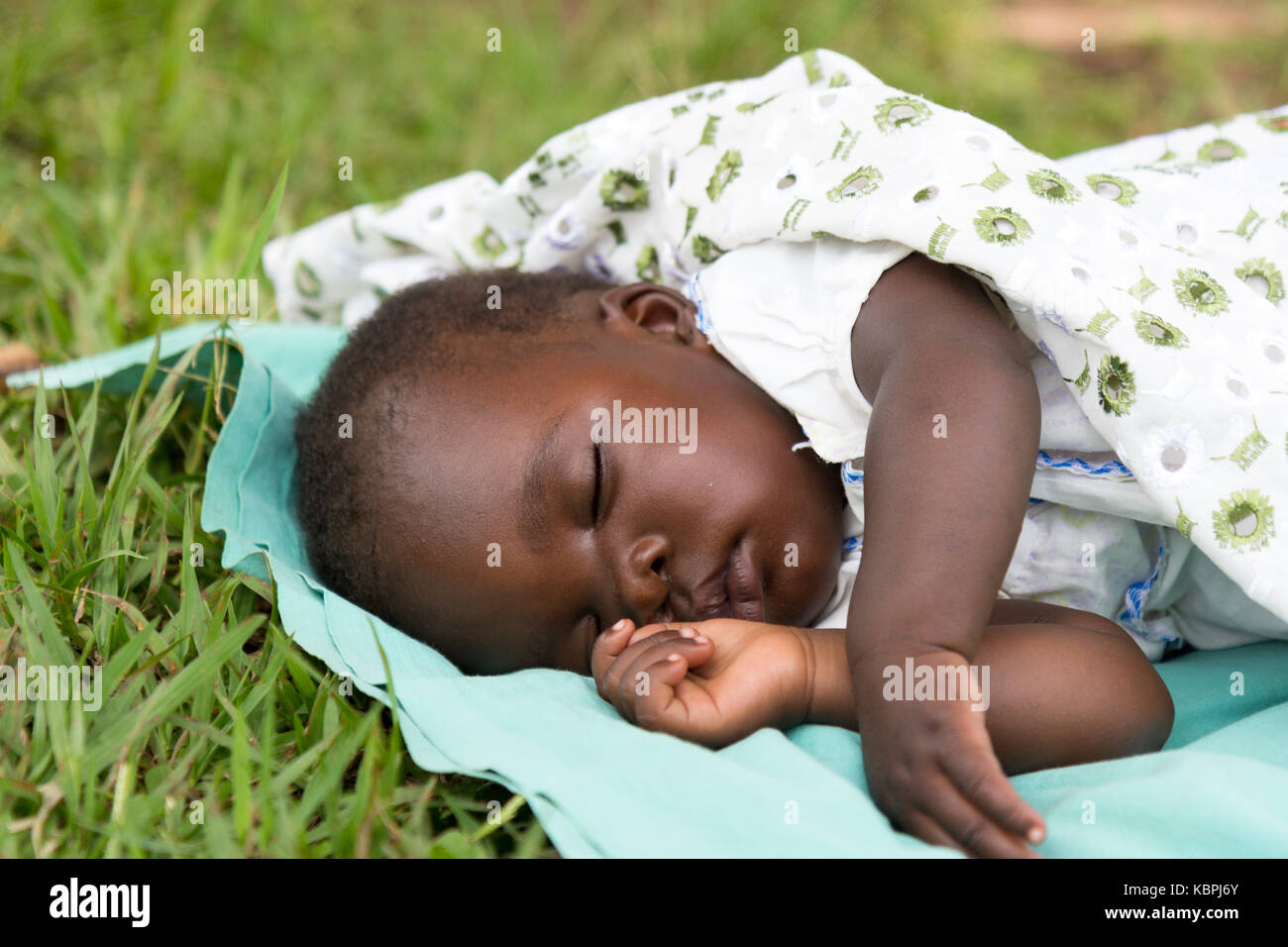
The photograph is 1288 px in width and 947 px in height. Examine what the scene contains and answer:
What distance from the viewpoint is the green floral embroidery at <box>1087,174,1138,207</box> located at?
198 cm

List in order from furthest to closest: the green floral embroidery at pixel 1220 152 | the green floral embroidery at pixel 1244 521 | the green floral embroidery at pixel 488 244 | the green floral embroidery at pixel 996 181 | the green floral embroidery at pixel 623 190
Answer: the green floral embroidery at pixel 488 244, the green floral embroidery at pixel 623 190, the green floral embroidery at pixel 1220 152, the green floral embroidery at pixel 996 181, the green floral embroidery at pixel 1244 521

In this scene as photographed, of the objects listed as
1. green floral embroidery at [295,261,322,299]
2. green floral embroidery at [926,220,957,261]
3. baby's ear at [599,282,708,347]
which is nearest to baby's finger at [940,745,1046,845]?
green floral embroidery at [926,220,957,261]

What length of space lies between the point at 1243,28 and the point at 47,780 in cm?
452

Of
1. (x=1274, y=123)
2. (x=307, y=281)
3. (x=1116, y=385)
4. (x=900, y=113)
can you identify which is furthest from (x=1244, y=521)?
(x=307, y=281)

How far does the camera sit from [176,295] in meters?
2.77

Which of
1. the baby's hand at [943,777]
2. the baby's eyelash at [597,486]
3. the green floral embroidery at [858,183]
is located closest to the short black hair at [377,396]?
the baby's eyelash at [597,486]

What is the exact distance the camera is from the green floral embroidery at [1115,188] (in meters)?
1.98

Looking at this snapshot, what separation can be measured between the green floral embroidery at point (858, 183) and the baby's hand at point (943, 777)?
772 millimetres

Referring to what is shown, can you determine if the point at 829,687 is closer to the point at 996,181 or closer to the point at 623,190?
the point at 996,181

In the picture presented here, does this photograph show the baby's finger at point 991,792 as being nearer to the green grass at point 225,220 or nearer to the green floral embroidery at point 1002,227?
the green grass at point 225,220

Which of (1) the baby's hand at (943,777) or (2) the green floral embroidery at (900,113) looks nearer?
(1) the baby's hand at (943,777)

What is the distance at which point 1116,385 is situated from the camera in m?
1.67
